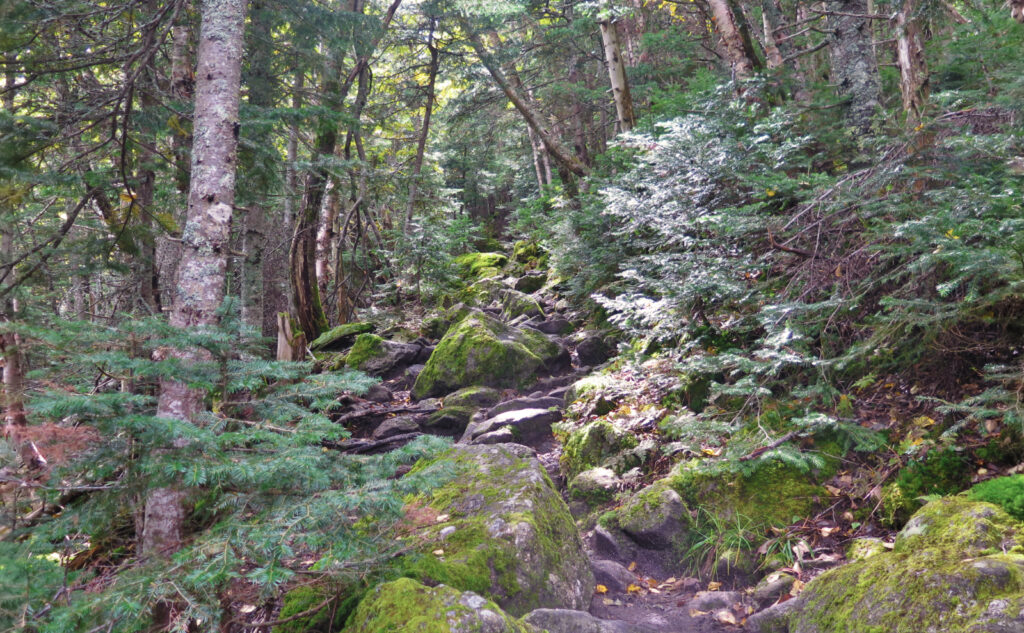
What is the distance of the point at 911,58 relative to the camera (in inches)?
219

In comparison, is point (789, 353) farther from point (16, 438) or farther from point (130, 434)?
point (16, 438)

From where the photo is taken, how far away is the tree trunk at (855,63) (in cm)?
699

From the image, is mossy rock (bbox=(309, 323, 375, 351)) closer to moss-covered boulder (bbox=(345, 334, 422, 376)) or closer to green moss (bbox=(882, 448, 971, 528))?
moss-covered boulder (bbox=(345, 334, 422, 376))

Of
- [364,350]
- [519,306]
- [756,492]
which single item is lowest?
[756,492]

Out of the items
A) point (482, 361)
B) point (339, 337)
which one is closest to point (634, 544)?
point (482, 361)

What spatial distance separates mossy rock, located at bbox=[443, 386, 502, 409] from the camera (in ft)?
27.8

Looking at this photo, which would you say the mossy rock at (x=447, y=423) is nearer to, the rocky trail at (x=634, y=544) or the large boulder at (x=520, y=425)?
the rocky trail at (x=634, y=544)


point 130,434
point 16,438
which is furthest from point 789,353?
point 16,438

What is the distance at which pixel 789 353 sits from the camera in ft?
14.3

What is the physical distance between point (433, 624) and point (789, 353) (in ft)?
11.0

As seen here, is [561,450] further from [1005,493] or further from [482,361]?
[1005,493]

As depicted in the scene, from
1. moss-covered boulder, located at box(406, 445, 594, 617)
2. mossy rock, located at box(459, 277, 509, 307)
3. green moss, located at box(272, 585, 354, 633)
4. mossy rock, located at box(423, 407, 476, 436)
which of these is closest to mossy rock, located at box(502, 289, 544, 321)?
mossy rock, located at box(459, 277, 509, 307)

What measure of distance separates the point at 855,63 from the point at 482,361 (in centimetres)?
679

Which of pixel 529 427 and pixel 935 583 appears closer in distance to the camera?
pixel 935 583
